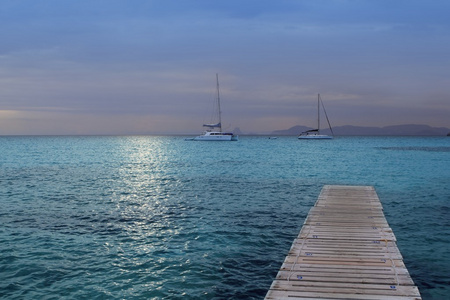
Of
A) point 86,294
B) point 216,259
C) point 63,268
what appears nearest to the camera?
point 86,294

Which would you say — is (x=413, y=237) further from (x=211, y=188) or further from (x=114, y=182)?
(x=114, y=182)

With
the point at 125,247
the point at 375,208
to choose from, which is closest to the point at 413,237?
the point at 375,208

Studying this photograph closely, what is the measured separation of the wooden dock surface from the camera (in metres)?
8.16

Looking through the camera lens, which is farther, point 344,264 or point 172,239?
point 172,239

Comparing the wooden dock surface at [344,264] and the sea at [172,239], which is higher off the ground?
the wooden dock surface at [344,264]

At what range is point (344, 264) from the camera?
32.5ft

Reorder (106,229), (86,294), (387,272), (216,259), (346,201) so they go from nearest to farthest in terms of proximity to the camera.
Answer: (387,272), (86,294), (216,259), (106,229), (346,201)

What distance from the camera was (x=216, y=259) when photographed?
42.7ft

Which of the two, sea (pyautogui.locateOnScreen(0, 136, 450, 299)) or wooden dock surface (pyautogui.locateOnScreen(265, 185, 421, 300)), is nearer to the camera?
wooden dock surface (pyautogui.locateOnScreen(265, 185, 421, 300))

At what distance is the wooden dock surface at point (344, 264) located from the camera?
8156mm

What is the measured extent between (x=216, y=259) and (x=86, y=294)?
4.31m

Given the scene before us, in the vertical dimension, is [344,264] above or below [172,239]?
above

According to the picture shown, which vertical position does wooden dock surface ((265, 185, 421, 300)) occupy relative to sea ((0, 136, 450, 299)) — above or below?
above

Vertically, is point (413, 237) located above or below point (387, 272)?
below
